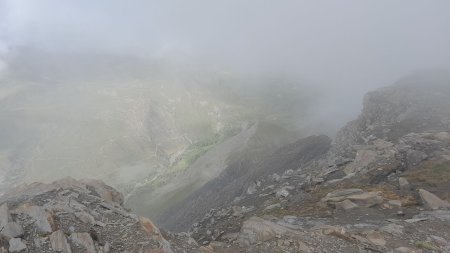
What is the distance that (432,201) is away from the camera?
31359mm

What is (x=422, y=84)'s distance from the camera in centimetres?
10062

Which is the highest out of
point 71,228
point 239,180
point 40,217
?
point 40,217

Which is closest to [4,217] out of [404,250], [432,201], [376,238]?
[376,238]

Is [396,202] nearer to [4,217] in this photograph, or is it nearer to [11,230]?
[11,230]

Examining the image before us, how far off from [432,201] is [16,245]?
88.1ft

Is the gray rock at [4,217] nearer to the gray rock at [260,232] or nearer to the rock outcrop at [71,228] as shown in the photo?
the rock outcrop at [71,228]

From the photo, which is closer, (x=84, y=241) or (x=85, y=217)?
(x=84, y=241)

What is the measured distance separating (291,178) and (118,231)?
31.7 meters

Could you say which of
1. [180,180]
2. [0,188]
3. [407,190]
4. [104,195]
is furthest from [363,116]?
[0,188]

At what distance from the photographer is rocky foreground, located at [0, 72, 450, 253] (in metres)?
20.4

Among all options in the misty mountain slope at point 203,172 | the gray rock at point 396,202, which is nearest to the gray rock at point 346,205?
the gray rock at point 396,202

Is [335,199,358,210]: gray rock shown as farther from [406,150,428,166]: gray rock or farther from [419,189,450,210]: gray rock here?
[406,150,428,166]: gray rock

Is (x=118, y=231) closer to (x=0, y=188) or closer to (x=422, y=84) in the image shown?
(x=422, y=84)

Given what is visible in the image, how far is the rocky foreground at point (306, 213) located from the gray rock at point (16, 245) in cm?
4
